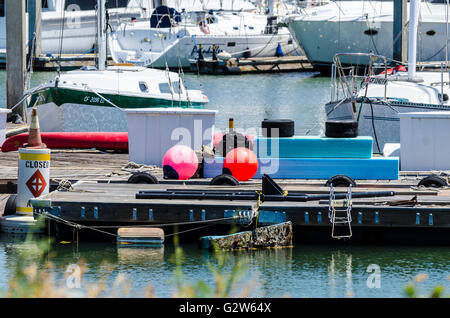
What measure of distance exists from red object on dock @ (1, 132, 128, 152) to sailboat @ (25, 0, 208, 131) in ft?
17.9

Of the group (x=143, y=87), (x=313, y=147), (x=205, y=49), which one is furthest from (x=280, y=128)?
(x=205, y=49)

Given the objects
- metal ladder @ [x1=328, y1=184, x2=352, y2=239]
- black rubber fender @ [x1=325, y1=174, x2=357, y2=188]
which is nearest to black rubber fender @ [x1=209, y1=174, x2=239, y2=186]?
black rubber fender @ [x1=325, y1=174, x2=357, y2=188]

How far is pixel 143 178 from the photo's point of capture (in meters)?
15.5

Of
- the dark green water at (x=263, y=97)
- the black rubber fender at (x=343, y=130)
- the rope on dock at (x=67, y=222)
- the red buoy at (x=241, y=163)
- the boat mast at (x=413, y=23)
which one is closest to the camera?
the rope on dock at (x=67, y=222)

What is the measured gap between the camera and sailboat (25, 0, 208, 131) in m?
26.7

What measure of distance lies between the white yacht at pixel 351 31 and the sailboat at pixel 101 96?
35.7 metres

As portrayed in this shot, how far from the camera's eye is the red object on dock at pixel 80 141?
786 inches

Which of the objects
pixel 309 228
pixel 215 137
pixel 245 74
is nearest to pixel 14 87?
pixel 215 137

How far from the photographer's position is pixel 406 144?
1716cm

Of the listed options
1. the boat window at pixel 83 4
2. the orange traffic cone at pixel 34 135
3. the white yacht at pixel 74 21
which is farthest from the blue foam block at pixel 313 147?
the boat window at pixel 83 4

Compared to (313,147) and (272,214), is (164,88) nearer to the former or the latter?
(313,147)

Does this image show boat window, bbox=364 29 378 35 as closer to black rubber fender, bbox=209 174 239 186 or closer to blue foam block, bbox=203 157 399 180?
blue foam block, bbox=203 157 399 180

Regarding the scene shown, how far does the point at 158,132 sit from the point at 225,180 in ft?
9.12

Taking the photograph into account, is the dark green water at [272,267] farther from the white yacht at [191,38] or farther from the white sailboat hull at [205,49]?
the white yacht at [191,38]
